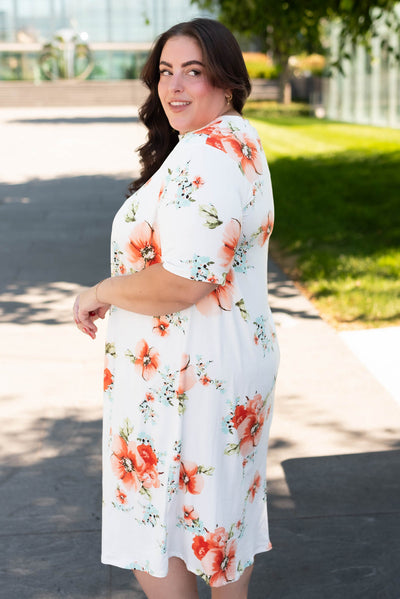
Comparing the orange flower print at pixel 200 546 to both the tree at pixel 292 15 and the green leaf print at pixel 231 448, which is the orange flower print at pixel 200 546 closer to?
the green leaf print at pixel 231 448

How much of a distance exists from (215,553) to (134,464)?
31cm

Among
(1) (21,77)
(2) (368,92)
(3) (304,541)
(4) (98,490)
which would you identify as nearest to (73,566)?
(4) (98,490)

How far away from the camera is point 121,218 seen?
212 centimetres

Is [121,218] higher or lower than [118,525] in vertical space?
higher

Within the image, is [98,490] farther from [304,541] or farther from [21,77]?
[21,77]

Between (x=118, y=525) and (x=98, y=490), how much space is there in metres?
1.53

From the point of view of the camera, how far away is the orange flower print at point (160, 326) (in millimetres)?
2088

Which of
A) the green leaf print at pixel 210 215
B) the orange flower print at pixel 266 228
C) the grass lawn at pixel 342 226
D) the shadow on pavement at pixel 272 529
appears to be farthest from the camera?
the grass lawn at pixel 342 226

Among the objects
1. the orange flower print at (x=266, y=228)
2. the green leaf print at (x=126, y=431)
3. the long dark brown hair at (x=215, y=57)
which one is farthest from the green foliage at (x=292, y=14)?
the green leaf print at (x=126, y=431)

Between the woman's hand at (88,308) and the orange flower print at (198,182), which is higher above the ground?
the orange flower print at (198,182)

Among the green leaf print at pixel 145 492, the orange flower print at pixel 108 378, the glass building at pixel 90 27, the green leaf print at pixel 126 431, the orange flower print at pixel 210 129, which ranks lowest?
the green leaf print at pixel 145 492

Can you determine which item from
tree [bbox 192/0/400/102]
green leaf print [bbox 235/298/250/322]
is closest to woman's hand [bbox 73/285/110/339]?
green leaf print [bbox 235/298/250/322]

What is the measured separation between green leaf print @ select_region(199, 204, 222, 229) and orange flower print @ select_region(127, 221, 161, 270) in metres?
0.19

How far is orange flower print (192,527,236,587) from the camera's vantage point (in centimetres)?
214
